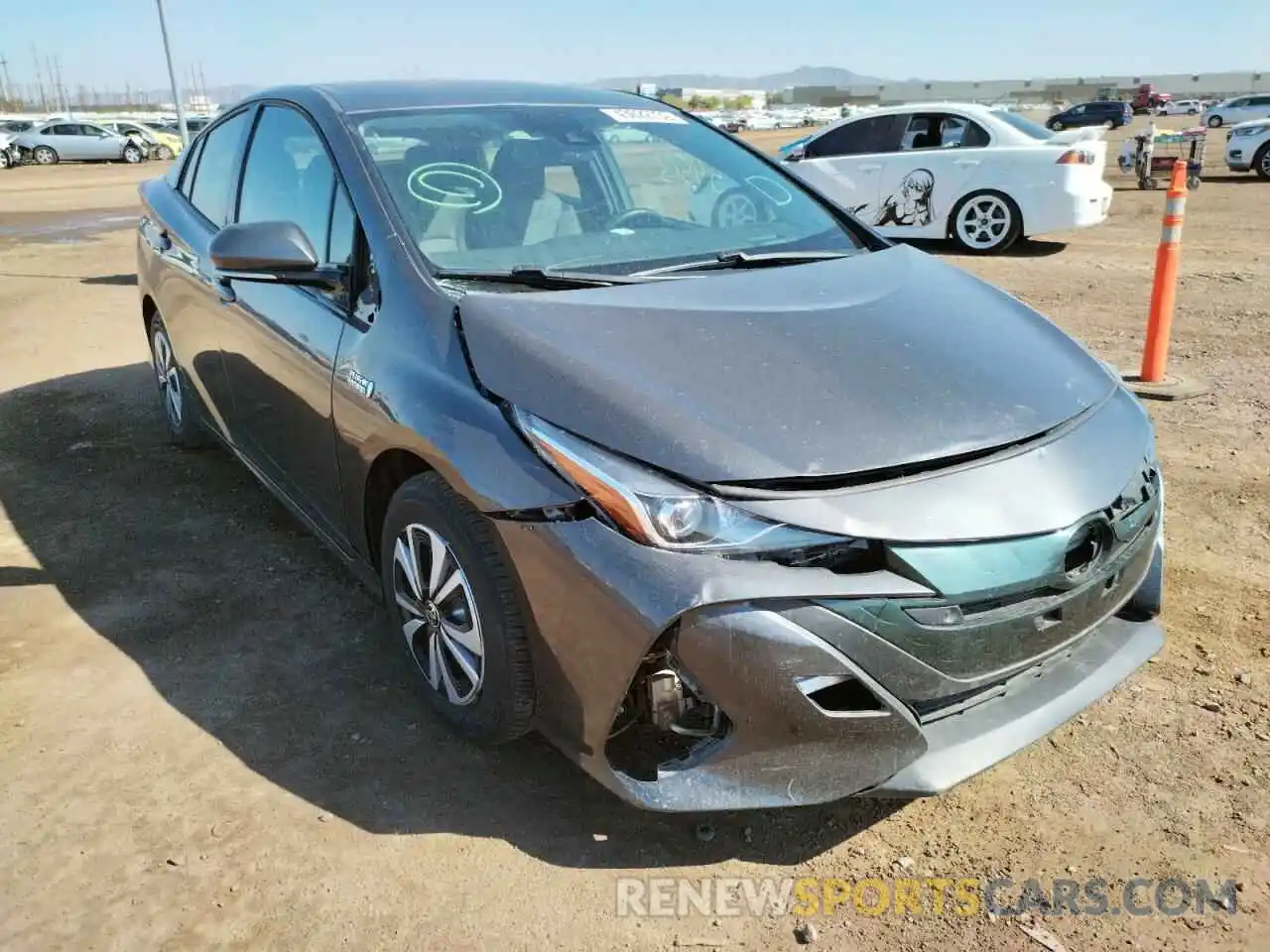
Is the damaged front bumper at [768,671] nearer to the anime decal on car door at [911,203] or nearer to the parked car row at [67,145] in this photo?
the anime decal on car door at [911,203]

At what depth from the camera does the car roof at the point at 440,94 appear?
338 centimetres

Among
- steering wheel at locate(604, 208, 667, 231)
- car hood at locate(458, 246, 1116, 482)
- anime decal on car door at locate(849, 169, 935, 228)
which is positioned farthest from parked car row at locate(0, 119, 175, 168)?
car hood at locate(458, 246, 1116, 482)

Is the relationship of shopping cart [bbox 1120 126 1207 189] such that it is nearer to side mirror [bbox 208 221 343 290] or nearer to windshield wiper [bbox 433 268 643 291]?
windshield wiper [bbox 433 268 643 291]

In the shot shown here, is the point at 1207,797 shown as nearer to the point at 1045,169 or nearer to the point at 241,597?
the point at 241,597

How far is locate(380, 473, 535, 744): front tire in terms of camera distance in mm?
2381

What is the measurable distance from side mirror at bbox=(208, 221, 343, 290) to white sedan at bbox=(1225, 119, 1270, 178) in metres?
19.5

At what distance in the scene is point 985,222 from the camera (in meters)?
10.6

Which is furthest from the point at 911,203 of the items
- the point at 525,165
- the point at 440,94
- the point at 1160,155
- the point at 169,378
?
the point at 1160,155

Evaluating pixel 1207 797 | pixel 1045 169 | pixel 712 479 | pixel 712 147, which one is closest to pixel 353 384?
pixel 712 479

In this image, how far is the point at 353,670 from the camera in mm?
3197

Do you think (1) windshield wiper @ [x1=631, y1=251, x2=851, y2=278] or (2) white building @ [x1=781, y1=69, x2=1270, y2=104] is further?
(2) white building @ [x1=781, y1=69, x2=1270, y2=104]

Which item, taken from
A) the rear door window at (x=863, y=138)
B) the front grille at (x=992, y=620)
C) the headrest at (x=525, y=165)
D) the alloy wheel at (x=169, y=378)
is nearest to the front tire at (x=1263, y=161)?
the rear door window at (x=863, y=138)

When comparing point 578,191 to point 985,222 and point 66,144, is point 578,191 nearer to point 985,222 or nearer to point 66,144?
point 985,222

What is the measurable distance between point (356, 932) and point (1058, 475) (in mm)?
1839
